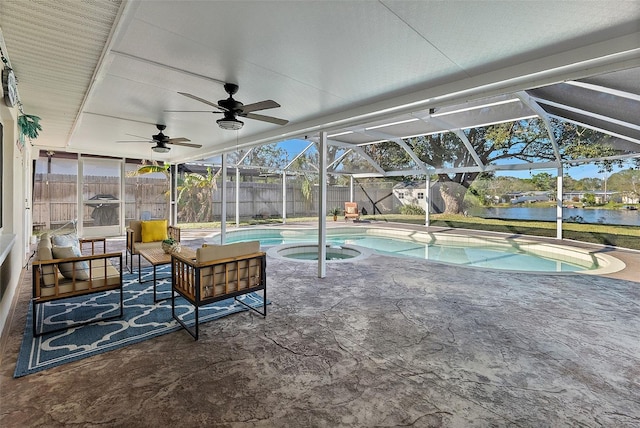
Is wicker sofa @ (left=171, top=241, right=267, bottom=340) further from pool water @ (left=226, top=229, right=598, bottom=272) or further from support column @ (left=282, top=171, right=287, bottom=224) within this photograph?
support column @ (left=282, top=171, right=287, bottom=224)

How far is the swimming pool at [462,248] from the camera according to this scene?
6.82 meters

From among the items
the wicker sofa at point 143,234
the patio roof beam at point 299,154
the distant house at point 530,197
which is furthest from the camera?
the patio roof beam at point 299,154

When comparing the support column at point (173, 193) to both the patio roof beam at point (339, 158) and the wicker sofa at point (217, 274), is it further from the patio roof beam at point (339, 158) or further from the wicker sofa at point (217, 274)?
the wicker sofa at point (217, 274)

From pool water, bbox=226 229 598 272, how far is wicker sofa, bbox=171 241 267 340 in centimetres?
422

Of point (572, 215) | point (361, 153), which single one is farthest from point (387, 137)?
point (572, 215)

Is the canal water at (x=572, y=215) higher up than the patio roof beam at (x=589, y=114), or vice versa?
the patio roof beam at (x=589, y=114)

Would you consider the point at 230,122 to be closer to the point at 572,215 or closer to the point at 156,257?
the point at 156,257

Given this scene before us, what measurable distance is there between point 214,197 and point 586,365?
39.6ft

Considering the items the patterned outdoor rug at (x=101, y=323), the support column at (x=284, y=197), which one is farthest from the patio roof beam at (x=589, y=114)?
the support column at (x=284, y=197)

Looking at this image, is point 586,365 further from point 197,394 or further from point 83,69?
point 83,69

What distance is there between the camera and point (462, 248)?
29.6ft

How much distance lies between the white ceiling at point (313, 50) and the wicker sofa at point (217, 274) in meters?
1.95

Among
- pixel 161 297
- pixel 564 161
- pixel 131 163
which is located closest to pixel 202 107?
pixel 161 297

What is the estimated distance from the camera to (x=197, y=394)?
209 cm
